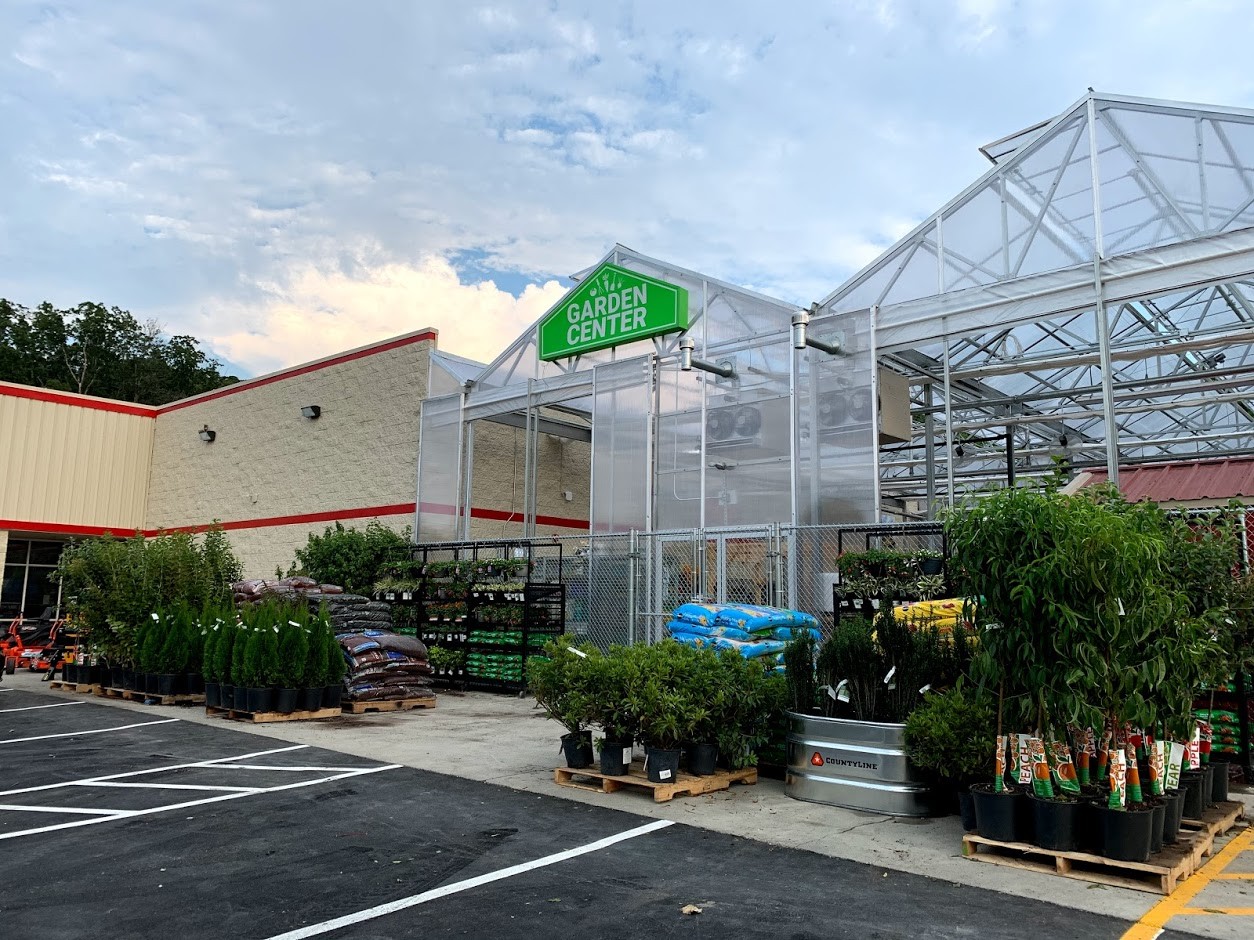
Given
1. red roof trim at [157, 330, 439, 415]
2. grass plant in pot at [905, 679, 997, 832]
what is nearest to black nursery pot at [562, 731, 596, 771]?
grass plant in pot at [905, 679, 997, 832]

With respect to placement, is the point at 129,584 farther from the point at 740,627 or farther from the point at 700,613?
the point at 740,627

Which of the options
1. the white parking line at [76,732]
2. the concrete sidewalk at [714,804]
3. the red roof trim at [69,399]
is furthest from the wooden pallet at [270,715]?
the red roof trim at [69,399]

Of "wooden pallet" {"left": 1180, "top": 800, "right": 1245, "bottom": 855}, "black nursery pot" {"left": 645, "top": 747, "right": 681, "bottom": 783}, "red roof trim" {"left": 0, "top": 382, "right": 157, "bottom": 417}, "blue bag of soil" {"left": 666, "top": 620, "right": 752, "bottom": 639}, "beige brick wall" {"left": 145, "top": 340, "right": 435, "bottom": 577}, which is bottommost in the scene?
"wooden pallet" {"left": 1180, "top": 800, "right": 1245, "bottom": 855}

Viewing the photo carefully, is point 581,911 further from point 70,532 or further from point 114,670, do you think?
point 70,532

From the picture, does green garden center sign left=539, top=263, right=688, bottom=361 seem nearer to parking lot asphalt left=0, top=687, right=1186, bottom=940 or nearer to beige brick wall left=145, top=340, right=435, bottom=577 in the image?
beige brick wall left=145, top=340, right=435, bottom=577

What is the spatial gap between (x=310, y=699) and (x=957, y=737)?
345 inches

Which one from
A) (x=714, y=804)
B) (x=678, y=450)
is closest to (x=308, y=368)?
(x=678, y=450)

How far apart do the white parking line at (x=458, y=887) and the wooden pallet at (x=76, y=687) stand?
12.7 m

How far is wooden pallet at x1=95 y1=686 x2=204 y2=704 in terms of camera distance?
13.5 meters

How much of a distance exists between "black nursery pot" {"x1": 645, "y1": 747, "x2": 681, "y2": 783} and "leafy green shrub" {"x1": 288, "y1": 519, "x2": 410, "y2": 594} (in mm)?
11292

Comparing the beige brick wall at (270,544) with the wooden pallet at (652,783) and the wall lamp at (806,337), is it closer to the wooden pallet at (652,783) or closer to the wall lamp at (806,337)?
the wall lamp at (806,337)

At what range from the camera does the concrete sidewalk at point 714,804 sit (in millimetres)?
Answer: 5090

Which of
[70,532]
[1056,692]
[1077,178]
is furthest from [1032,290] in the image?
[70,532]

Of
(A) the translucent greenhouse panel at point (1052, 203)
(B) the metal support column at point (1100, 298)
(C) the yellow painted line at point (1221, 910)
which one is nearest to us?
(C) the yellow painted line at point (1221, 910)
